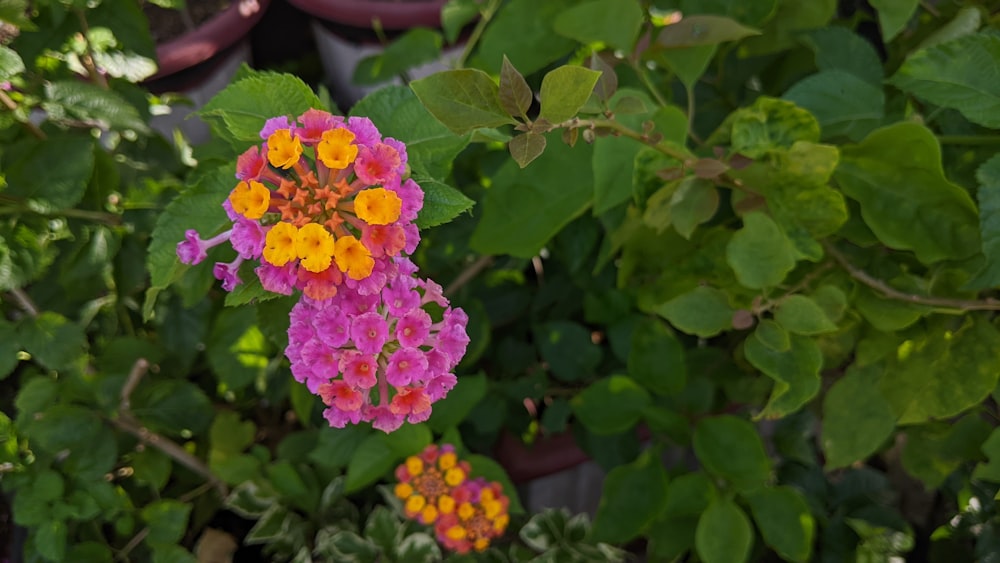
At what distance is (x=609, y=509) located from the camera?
829mm

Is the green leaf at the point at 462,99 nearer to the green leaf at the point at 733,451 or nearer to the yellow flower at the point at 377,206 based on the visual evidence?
the yellow flower at the point at 377,206

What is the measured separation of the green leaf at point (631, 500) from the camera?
81 centimetres

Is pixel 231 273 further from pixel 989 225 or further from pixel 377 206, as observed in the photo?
pixel 989 225

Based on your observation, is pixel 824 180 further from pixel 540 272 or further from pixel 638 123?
pixel 540 272

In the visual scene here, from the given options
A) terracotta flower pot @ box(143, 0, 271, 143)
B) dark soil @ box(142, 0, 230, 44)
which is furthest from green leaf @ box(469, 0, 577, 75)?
dark soil @ box(142, 0, 230, 44)

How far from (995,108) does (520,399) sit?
0.58 m

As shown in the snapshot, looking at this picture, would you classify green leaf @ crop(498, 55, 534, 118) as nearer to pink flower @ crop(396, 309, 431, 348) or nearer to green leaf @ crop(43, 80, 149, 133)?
pink flower @ crop(396, 309, 431, 348)

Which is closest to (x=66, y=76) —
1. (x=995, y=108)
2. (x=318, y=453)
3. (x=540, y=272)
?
(x=318, y=453)

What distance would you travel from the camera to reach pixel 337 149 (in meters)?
0.42

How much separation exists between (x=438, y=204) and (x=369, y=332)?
0.30ft

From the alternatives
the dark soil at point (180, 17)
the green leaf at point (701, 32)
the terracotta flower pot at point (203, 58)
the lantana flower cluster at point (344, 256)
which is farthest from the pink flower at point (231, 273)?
the dark soil at point (180, 17)

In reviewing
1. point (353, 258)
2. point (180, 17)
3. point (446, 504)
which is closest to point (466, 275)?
point (446, 504)

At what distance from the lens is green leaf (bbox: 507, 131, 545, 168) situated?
0.46m

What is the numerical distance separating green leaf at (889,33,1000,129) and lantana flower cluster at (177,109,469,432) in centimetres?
43
